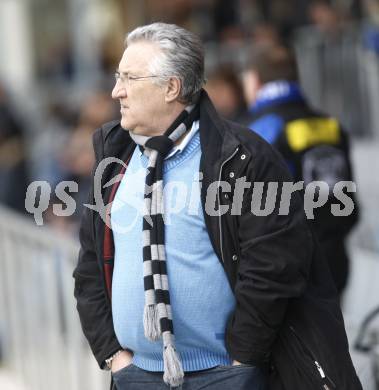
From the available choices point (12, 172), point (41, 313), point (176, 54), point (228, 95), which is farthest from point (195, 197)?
point (12, 172)

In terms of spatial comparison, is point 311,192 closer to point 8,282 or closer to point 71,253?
point 71,253

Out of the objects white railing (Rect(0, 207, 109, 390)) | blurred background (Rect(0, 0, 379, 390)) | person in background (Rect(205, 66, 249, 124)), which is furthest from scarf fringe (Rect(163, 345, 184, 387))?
person in background (Rect(205, 66, 249, 124))

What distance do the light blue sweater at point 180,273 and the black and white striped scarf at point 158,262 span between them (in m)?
0.04

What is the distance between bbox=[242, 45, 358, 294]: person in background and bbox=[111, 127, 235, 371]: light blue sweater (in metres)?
1.34

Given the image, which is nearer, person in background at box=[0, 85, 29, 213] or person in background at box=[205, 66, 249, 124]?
person in background at box=[205, 66, 249, 124]

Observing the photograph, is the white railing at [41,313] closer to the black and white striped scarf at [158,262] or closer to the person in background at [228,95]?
the person in background at [228,95]

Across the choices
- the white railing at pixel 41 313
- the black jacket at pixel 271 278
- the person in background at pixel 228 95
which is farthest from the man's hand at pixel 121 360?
the person in background at pixel 228 95

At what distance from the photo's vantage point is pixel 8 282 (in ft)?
20.3

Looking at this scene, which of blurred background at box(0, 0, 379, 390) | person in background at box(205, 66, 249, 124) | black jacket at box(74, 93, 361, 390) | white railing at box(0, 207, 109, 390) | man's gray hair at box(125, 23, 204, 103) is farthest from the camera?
person in background at box(205, 66, 249, 124)

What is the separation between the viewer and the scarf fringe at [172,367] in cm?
312

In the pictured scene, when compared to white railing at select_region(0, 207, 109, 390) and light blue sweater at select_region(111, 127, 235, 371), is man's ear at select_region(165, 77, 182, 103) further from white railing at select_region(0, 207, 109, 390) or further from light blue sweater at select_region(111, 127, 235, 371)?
white railing at select_region(0, 207, 109, 390)

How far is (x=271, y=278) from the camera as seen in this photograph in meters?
3.04

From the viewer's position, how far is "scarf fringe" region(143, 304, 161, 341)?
3145mm

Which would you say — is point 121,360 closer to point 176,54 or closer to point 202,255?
point 202,255
